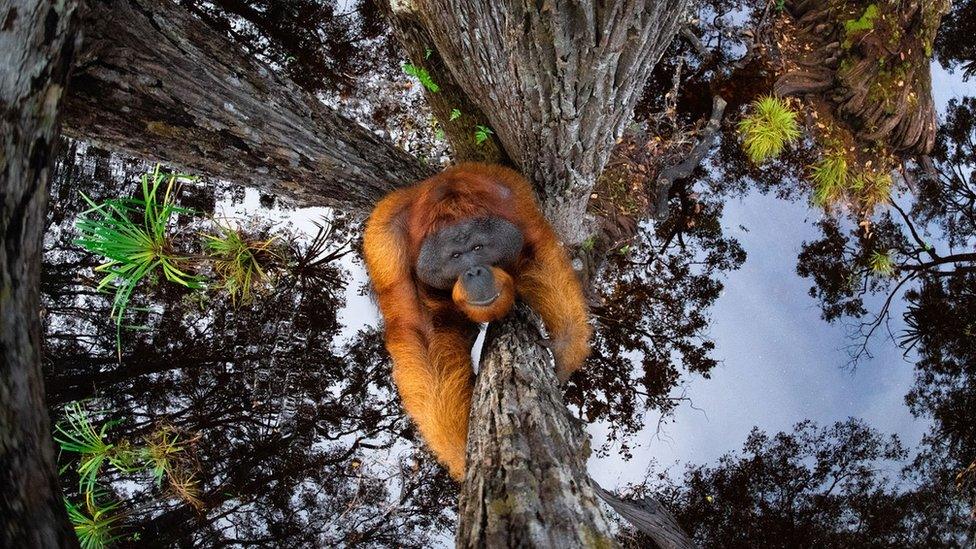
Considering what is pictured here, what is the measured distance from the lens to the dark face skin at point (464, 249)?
100 inches

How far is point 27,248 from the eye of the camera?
1535 mm

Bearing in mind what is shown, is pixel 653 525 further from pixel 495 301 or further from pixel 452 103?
pixel 452 103

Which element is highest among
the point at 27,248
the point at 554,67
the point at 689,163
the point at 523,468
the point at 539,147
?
the point at 689,163

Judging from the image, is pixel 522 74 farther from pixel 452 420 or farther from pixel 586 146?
pixel 452 420

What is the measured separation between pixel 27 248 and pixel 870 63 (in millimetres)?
6508

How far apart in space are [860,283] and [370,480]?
5.09m

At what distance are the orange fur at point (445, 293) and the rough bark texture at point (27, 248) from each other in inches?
52.1

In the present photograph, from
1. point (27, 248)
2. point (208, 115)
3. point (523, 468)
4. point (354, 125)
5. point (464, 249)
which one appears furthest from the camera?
point (354, 125)

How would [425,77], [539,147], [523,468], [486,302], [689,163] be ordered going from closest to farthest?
[523,468] → [486,302] → [539,147] → [425,77] → [689,163]

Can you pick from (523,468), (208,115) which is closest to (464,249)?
(523,468)

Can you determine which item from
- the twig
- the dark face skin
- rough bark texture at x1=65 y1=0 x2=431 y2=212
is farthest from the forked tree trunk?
the twig

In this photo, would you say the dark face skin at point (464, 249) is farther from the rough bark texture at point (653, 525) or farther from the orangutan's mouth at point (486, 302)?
the rough bark texture at point (653, 525)

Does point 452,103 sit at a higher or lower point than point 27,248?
higher

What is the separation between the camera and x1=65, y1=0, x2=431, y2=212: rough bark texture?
7.87ft
